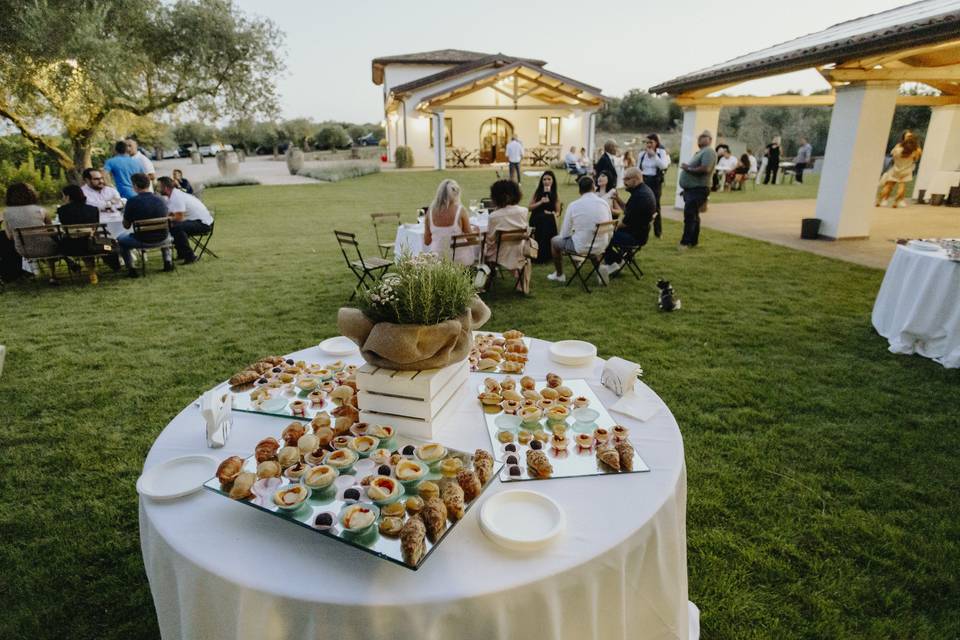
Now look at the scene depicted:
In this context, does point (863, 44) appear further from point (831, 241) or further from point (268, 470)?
point (268, 470)

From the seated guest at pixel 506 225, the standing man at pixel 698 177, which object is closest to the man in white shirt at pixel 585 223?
the seated guest at pixel 506 225

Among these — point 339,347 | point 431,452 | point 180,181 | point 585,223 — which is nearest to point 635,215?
point 585,223

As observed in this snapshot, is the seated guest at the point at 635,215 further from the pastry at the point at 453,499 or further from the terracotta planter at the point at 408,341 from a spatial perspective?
the pastry at the point at 453,499

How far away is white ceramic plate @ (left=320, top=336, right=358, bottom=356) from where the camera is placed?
268 cm

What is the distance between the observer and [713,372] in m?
4.55

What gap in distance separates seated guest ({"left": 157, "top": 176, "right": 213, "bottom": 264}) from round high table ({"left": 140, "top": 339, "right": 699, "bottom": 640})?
8241mm

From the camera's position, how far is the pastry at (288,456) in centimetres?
162

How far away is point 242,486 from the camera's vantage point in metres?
1.49

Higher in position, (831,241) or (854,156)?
(854,156)

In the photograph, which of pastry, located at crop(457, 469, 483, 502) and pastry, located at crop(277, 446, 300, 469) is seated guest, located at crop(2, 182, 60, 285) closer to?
pastry, located at crop(277, 446, 300, 469)

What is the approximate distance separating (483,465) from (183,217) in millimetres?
8832

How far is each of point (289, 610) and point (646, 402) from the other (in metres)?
1.46

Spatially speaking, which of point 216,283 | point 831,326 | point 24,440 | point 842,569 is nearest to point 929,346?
point 831,326

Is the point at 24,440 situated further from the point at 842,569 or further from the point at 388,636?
the point at 842,569
